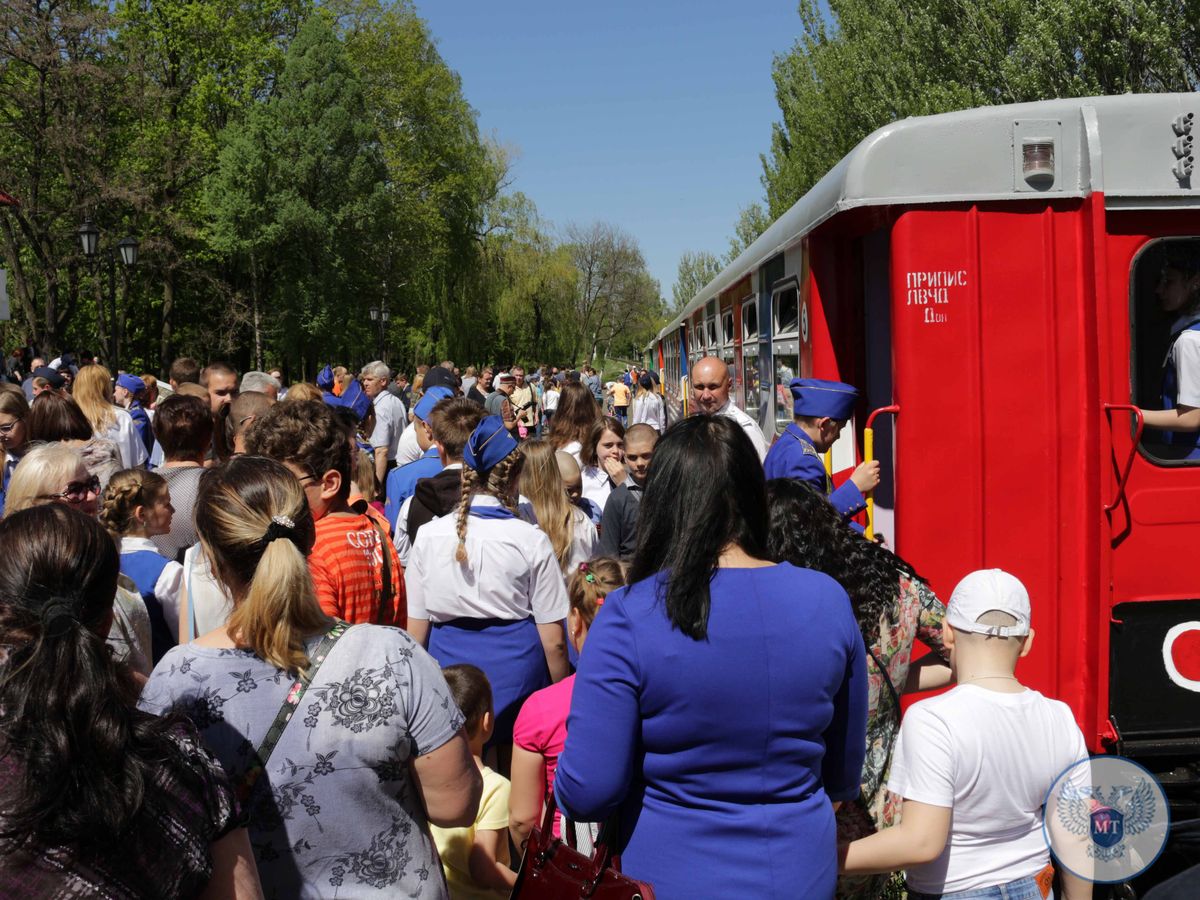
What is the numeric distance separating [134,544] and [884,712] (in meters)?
2.88

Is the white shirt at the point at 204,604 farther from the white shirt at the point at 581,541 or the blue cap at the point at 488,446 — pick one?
the white shirt at the point at 581,541

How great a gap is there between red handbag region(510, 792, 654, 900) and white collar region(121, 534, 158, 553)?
2.37 meters

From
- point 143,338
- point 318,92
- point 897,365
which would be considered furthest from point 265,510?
point 143,338

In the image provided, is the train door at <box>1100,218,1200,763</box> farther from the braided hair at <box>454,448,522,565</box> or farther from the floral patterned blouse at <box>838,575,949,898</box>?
the braided hair at <box>454,448,522,565</box>

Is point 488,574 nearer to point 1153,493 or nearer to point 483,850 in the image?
point 483,850

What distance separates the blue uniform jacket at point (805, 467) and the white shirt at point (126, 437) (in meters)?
4.63

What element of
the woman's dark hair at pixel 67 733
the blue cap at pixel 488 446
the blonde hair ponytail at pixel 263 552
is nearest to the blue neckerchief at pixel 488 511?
the blue cap at pixel 488 446

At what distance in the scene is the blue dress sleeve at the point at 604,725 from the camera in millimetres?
2373

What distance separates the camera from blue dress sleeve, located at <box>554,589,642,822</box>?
2373 millimetres

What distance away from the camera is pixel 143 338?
155 ft

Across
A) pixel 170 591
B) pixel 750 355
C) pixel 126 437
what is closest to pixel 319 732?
pixel 170 591

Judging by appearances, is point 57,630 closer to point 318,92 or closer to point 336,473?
point 336,473

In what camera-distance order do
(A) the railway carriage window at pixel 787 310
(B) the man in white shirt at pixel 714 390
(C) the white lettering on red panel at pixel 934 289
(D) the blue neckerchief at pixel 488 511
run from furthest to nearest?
(B) the man in white shirt at pixel 714 390 → (A) the railway carriage window at pixel 787 310 → (C) the white lettering on red panel at pixel 934 289 → (D) the blue neckerchief at pixel 488 511

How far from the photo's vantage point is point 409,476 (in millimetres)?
6977
